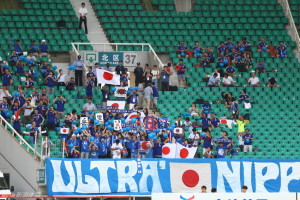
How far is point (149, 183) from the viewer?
1484 inches

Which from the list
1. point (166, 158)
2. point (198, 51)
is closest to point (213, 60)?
point (198, 51)

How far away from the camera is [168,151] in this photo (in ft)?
129

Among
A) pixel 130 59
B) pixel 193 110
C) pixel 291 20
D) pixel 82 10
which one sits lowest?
pixel 193 110

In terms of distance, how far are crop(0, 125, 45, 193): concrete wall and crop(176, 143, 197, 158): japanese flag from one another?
18.1ft

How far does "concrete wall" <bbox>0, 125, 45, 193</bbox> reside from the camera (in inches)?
1516

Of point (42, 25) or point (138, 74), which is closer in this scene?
point (138, 74)

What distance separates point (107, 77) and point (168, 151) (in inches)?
267

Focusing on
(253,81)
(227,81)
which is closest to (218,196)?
(227,81)

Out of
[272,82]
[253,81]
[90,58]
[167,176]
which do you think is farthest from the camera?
[90,58]

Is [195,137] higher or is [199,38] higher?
[199,38]

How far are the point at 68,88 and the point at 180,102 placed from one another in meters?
5.03

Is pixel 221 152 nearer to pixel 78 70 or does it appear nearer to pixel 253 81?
pixel 253 81

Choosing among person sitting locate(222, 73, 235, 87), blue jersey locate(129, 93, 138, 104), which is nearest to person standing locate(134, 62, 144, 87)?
blue jersey locate(129, 93, 138, 104)

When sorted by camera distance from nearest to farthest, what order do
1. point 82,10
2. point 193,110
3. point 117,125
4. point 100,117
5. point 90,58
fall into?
point 117,125
point 100,117
point 193,110
point 90,58
point 82,10
